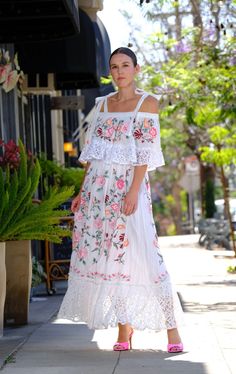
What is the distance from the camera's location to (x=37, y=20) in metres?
11.2

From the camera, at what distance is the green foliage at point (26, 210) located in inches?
338

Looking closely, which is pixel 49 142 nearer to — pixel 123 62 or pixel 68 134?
pixel 68 134

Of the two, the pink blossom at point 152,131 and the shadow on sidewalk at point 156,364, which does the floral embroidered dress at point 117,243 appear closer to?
the pink blossom at point 152,131

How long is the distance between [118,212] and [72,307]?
0.73 metres

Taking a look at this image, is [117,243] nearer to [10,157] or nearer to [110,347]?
[110,347]

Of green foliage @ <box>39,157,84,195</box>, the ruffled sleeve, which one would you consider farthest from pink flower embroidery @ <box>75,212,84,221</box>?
green foliage @ <box>39,157,84,195</box>

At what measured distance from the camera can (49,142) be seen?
19828mm

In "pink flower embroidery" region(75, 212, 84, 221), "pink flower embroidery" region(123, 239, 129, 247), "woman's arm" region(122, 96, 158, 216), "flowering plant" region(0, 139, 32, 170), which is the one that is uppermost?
"flowering plant" region(0, 139, 32, 170)

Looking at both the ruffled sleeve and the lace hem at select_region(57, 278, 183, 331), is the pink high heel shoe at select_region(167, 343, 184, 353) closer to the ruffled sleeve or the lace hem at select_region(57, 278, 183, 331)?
the lace hem at select_region(57, 278, 183, 331)

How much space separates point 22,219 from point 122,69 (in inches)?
62.0

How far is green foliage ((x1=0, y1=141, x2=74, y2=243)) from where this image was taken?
8.58 metres

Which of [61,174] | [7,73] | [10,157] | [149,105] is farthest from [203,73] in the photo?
[149,105]

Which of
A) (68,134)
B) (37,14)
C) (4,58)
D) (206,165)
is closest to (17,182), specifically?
(37,14)

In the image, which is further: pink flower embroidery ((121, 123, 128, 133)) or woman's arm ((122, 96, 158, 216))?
pink flower embroidery ((121, 123, 128, 133))
